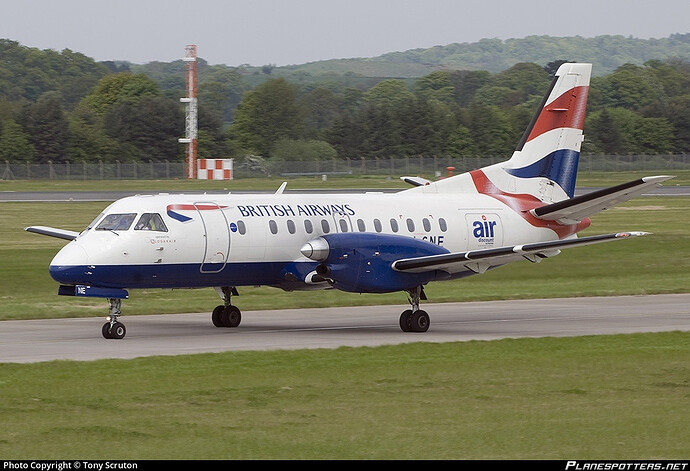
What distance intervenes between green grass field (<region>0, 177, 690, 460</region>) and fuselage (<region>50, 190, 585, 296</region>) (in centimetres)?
357

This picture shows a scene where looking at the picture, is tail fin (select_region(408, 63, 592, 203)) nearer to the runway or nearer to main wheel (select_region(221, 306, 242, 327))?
the runway

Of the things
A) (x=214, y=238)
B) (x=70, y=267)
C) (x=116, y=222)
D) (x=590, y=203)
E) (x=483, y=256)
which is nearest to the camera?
(x=70, y=267)

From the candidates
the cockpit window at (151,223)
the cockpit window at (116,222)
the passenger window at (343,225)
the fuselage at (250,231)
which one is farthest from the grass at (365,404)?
the passenger window at (343,225)

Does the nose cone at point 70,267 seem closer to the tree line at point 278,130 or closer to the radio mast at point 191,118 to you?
the radio mast at point 191,118

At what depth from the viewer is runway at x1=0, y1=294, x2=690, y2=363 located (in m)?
21.1

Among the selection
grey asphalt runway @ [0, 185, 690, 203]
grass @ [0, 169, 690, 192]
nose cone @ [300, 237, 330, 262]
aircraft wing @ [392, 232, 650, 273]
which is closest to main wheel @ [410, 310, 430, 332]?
aircraft wing @ [392, 232, 650, 273]

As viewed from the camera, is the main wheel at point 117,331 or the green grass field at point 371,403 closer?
the green grass field at point 371,403

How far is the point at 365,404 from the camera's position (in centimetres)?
1515

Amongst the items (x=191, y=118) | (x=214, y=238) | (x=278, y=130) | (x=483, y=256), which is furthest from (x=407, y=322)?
(x=278, y=130)

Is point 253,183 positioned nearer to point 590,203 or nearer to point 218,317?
point 218,317

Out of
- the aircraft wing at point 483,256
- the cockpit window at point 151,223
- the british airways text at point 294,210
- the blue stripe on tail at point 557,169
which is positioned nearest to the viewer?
the cockpit window at point 151,223

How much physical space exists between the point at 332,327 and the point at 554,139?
7.61 meters

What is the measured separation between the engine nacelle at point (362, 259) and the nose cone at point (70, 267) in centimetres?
452

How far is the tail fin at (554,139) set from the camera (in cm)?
2817
